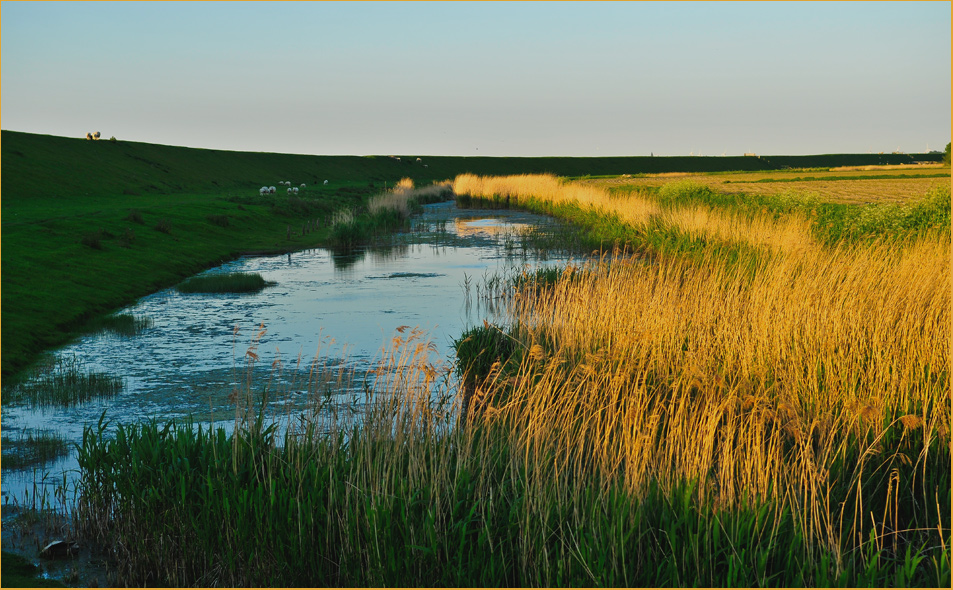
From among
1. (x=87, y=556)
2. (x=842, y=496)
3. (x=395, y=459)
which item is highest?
(x=395, y=459)

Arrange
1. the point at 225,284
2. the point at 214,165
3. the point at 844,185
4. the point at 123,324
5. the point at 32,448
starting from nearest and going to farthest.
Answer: the point at 32,448 < the point at 123,324 < the point at 225,284 < the point at 844,185 < the point at 214,165

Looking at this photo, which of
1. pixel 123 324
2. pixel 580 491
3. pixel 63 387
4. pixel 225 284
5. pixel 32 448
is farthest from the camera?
pixel 225 284

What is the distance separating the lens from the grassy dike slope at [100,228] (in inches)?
551

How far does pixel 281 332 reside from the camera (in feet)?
41.2

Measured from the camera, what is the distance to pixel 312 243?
28.2 m

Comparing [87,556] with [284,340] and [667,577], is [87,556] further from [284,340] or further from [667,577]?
[284,340]

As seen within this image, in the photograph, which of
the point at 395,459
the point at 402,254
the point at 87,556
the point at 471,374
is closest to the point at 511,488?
the point at 395,459

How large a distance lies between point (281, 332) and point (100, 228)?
39.7 feet

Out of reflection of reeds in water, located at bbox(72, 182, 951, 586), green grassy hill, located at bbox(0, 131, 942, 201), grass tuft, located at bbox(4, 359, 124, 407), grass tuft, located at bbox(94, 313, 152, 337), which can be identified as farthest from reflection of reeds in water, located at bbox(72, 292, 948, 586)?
green grassy hill, located at bbox(0, 131, 942, 201)

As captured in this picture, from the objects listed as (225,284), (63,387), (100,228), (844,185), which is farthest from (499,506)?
(844,185)

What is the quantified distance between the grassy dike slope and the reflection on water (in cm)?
106

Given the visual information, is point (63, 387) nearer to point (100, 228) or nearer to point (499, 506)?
point (499, 506)

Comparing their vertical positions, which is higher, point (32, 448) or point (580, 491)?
point (580, 491)

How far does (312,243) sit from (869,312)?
2298 centimetres
